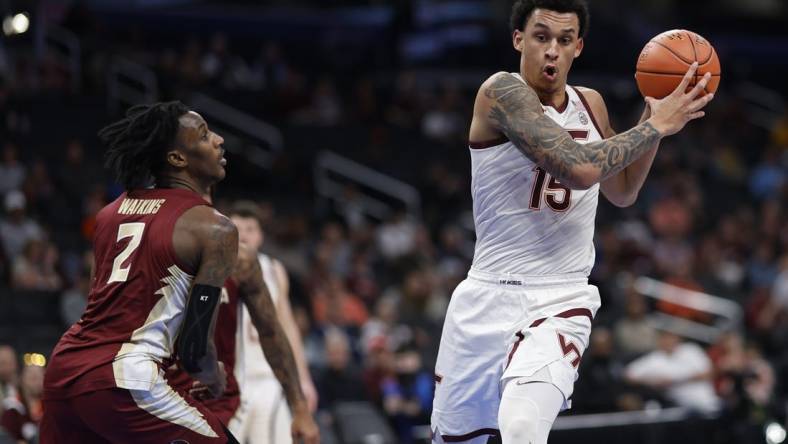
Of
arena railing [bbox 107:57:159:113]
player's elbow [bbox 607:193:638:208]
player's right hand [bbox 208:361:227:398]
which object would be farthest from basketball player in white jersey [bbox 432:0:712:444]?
arena railing [bbox 107:57:159:113]

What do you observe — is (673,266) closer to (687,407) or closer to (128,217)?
(687,407)

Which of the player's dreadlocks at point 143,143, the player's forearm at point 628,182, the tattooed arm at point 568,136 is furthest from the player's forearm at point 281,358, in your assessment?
the player's forearm at point 628,182

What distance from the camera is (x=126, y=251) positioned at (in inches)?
203

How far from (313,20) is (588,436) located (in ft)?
48.6

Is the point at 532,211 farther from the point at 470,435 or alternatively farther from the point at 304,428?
the point at 304,428

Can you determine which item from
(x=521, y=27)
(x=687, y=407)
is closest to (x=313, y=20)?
(x=687, y=407)

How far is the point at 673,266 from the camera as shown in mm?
17422

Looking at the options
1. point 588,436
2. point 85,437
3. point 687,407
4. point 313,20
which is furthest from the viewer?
point 313,20

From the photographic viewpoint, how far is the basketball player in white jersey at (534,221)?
5.45 metres

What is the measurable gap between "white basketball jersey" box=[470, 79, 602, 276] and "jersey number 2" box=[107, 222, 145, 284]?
1648mm

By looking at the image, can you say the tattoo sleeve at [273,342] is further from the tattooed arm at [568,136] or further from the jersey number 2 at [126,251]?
the tattooed arm at [568,136]

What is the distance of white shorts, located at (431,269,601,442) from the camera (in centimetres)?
552

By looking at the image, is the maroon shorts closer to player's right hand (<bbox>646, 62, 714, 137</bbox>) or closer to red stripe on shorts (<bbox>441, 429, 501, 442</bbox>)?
red stripe on shorts (<bbox>441, 429, 501, 442</bbox>)

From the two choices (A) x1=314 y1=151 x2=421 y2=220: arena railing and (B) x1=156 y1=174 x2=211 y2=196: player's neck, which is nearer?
(B) x1=156 y1=174 x2=211 y2=196: player's neck
